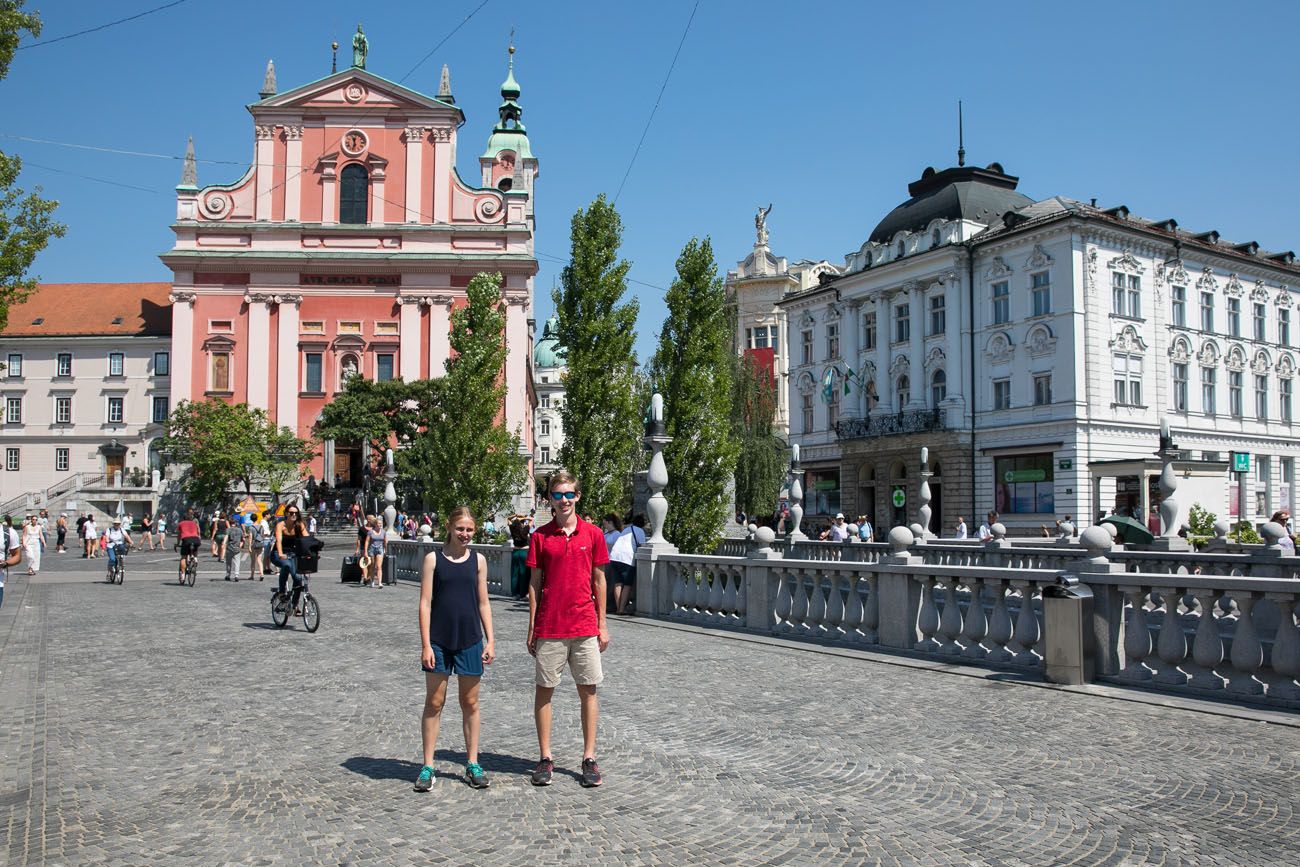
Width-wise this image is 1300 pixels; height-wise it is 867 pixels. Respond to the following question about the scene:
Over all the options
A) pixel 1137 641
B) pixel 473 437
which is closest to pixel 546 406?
pixel 473 437

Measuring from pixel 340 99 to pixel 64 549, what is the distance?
2812cm

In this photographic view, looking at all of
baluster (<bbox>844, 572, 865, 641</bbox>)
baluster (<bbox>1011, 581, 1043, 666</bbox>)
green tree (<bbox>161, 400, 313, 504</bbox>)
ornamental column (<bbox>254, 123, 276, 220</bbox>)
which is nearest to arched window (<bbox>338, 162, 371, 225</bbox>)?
ornamental column (<bbox>254, 123, 276, 220</bbox>)

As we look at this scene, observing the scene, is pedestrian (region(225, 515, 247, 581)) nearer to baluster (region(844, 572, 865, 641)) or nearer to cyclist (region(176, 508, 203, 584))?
cyclist (region(176, 508, 203, 584))

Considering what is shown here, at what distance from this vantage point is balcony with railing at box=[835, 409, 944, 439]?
48156 mm

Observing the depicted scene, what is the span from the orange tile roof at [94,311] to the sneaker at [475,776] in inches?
2827

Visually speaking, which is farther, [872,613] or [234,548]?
[234,548]

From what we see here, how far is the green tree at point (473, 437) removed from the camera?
94.0 feet

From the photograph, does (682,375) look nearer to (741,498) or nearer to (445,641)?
(445,641)

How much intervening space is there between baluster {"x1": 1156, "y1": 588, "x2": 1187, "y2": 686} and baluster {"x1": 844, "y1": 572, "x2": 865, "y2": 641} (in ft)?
12.3

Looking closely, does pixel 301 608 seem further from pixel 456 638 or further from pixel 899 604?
pixel 456 638

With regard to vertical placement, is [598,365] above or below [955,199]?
below

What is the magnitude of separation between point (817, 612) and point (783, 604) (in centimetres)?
77

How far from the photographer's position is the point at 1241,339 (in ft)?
158

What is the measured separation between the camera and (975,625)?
11.1 metres
